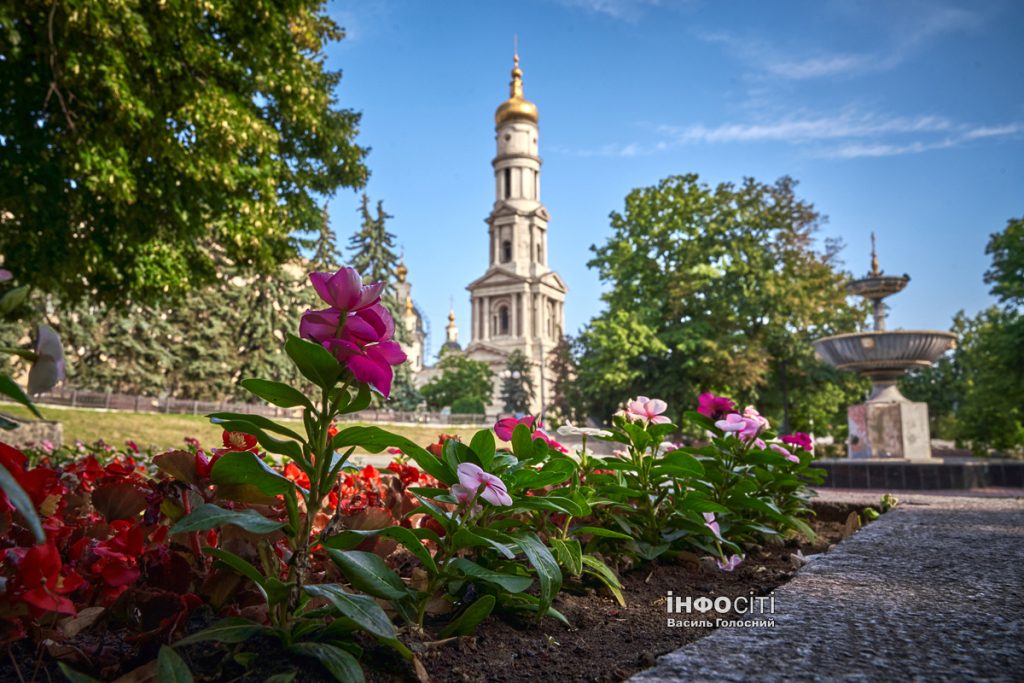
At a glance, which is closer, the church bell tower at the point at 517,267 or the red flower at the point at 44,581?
the red flower at the point at 44,581

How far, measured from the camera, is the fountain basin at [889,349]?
543 inches

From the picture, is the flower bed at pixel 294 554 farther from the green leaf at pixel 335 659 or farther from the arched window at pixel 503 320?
the arched window at pixel 503 320

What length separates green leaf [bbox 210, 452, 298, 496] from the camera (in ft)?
4.00

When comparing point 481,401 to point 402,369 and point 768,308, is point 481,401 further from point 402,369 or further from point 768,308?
point 768,308

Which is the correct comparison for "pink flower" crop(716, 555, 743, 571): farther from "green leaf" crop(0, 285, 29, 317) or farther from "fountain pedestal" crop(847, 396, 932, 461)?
"fountain pedestal" crop(847, 396, 932, 461)

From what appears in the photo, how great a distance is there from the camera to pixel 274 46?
33.1 ft

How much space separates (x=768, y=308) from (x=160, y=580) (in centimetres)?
2304

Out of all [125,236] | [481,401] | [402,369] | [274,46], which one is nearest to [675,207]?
[274,46]

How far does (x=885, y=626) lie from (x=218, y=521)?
1289 millimetres

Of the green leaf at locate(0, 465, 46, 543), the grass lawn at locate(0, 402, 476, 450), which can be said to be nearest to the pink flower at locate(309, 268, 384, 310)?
the green leaf at locate(0, 465, 46, 543)

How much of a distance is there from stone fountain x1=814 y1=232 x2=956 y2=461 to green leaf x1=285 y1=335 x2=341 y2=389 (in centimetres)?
1459

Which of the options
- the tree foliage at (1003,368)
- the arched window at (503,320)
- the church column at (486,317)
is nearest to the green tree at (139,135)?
the tree foliage at (1003,368)

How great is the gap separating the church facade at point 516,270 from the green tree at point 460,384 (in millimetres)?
2426

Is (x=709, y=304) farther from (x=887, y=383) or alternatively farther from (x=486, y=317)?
(x=486, y=317)
